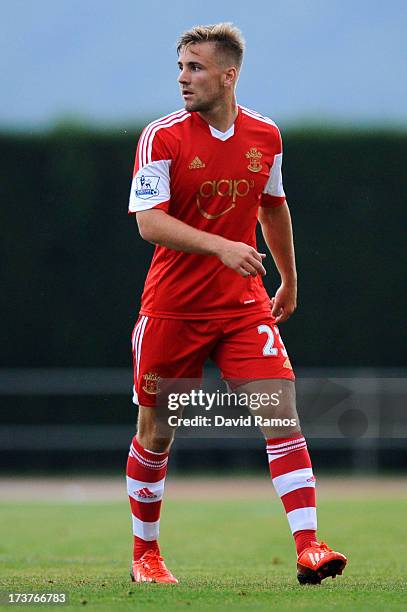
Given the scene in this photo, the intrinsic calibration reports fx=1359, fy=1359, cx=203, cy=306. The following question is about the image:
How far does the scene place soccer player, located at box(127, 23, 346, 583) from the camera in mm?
5898

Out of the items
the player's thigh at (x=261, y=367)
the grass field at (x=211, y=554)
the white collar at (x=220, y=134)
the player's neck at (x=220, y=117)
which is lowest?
the grass field at (x=211, y=554)

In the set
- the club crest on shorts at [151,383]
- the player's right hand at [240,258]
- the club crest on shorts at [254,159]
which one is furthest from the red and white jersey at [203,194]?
the player's right hand at [240,258]

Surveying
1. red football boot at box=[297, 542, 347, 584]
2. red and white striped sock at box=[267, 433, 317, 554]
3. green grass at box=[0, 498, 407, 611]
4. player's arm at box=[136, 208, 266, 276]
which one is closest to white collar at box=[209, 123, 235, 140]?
player's arm at box=[136, 208, 266, 276]

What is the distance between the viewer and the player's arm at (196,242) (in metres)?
5.59

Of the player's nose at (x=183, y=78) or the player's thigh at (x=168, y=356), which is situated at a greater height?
the player's nose at (x=183, y=78)

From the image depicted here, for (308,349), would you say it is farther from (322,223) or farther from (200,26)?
(200,26)

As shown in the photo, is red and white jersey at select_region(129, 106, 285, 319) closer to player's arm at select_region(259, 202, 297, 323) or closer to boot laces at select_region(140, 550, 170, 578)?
player's arm at select_region(259, 202, 297, 323)

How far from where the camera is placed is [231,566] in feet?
24.4

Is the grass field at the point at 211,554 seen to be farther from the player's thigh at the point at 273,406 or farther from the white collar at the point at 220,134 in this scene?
the white collar at the point at 220,134

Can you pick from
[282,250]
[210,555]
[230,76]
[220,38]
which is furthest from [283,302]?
[210,555]

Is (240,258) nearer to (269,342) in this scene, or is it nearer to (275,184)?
(269,342)

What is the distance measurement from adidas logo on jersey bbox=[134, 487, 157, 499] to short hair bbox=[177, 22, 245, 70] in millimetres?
2010

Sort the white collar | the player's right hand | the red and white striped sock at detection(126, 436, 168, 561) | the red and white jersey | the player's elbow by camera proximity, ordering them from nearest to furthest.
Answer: the player's right hand → the player's elbow → the red and white jersey → the white collar → the red and white striped sock at detection(126, 436, 168, 561)

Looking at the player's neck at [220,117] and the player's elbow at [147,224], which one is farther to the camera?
the player's neck at [220,117]
